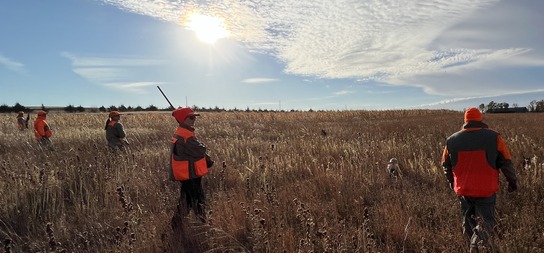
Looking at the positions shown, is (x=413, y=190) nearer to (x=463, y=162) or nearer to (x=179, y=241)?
(x=463, y=162)

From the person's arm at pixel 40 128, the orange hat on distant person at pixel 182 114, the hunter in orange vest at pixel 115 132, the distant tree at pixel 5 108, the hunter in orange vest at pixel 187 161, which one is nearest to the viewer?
the hunter in orange vest at pixel 187 161

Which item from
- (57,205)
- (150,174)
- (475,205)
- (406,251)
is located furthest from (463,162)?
(57,205)

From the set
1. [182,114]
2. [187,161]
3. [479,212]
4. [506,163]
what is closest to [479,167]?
[506,163]

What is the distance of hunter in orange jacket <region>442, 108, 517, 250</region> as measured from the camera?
415 centimetres

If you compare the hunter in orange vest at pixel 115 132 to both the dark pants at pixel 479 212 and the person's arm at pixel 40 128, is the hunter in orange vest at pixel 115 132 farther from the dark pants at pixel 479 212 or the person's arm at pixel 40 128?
the dark pants at pixel 479 212

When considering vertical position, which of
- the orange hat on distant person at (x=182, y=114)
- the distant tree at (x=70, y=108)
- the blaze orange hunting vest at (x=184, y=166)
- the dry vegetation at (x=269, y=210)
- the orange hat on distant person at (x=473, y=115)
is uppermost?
the distant tree at (x=70, y=108)

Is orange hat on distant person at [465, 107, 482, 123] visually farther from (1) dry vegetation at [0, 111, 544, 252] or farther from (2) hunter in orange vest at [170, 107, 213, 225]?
(2) hunter in orange vest at [170, 107, 213, 225]

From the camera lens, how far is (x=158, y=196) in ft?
20.7

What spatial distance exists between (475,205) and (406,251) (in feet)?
3.43

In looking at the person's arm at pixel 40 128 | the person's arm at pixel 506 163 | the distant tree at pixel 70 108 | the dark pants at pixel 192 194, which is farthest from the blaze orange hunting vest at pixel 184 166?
the distant tree at pixel 70 108

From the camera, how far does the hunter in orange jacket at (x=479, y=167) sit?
4.15 metres

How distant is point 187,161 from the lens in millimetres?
5270

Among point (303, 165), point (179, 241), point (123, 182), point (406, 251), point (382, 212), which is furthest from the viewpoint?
point (303, 165)

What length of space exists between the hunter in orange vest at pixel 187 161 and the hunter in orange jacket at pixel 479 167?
3575mm
